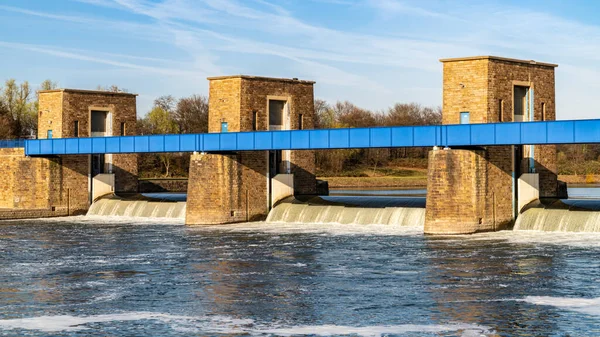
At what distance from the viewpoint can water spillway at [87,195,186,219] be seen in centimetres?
5988

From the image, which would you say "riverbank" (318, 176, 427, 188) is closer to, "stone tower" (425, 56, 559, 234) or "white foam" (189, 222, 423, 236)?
"white foam" (189, 222, 423, 236)

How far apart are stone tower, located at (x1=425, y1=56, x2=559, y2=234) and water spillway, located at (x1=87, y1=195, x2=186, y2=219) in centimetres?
1910

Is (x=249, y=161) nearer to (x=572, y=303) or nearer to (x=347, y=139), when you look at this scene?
(x=347, y=139)

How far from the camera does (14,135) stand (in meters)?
109

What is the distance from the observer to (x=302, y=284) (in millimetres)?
30812

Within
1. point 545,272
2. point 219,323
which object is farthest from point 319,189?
point 219,323

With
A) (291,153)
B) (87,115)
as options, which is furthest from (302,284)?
(87,115)

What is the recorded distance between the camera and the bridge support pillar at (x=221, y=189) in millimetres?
55188

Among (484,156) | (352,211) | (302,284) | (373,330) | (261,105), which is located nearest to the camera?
(373,330)

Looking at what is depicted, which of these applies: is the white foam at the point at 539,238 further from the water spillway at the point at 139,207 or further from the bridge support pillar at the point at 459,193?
the water spillway at the point at 139,207

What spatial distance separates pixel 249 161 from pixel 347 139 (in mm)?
8693

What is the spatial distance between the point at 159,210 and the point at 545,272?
108ft

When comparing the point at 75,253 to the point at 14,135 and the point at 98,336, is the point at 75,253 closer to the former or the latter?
the point at 98,336

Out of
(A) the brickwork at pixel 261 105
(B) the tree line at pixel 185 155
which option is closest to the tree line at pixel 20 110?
(B) the tree line at pixel 185 155
